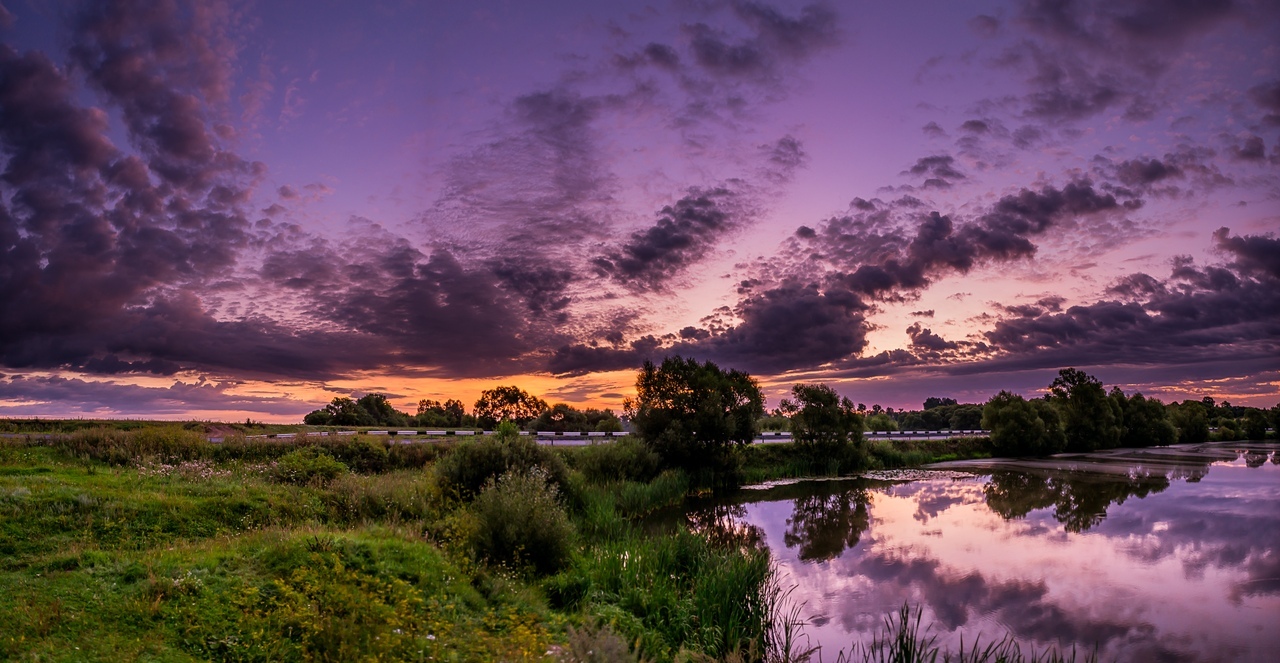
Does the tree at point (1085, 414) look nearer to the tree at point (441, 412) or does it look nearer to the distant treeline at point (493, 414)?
the distant treeline at point (493, 414)

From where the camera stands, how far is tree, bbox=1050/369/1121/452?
7081cm

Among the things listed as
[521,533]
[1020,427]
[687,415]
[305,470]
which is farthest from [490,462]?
[1020,427]

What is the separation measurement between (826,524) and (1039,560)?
7.63 m

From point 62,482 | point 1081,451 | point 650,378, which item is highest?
point 650,378

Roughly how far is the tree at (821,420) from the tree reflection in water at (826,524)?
11798 mm

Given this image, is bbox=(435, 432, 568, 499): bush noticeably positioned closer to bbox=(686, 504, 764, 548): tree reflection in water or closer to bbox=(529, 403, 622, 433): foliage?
bbox=(686, 504, 764, 548): tree reflection in water

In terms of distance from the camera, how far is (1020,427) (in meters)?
61.0

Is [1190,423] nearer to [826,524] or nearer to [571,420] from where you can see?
[571,420]

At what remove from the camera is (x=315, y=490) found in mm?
17656

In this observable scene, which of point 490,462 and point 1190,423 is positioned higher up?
point 490,462

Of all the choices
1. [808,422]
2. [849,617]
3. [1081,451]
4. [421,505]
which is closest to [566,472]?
[421,505]

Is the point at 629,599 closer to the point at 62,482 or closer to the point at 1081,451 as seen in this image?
the point at 62,482

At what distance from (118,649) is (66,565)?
3535 millimetres

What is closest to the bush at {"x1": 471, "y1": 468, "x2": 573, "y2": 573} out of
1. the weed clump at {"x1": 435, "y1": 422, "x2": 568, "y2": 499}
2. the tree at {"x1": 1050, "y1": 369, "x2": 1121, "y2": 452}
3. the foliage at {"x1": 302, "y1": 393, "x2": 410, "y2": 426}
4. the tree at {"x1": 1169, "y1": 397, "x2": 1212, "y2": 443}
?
the weed clump at {"x1": 435, "y1": 422, "x2": 568, "y2": 499}
